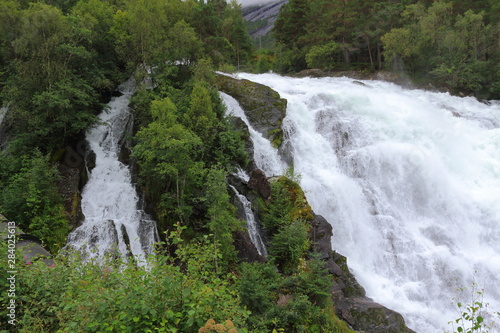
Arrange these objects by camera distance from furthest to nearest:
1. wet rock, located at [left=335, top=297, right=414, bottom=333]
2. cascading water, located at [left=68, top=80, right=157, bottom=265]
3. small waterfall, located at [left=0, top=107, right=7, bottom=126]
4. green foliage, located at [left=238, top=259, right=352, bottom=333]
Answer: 1. small waterfall, located at [left=0, top=107, right=7, bottom=126]
2. cascading water, located at [left=68, top=80, right=157, bottom=265]
3. wet rock, located at [left=335, top=297, right=414, bottom=333]
4. green foliage, located at [left=238, top=259, right=352, bottom=333]

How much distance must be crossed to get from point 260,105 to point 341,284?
43.1 feet

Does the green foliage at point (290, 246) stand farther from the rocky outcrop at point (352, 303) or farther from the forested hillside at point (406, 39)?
the forested hillside at point (406, 39)

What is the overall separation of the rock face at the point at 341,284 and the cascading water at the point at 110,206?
14.3 ft

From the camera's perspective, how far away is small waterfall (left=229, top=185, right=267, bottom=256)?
14.2 meters

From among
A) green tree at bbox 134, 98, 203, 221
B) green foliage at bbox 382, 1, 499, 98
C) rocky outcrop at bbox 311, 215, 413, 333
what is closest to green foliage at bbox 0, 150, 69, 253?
green tree at bbox 134, 98, 203, 221

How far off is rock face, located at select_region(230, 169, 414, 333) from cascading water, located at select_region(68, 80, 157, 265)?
4359 mm

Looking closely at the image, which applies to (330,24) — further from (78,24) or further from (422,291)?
(422,291)

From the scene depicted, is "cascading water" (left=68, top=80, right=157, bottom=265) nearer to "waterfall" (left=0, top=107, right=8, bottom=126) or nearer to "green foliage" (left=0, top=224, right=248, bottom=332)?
"waterfall" (left=0, top=107, right=8, bottom=126)

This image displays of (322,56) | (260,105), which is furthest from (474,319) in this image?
(322,56)

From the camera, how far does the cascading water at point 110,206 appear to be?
43.5 ft

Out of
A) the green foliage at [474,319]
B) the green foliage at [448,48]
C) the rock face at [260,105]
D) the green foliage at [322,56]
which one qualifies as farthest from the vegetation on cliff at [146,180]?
the green foliage at [448,48]

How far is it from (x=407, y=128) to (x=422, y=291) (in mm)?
11446

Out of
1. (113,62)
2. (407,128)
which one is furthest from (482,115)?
(113,62)

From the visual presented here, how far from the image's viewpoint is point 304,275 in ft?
36.7
